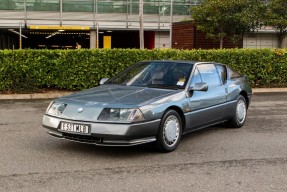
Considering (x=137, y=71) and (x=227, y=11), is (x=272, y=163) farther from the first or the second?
(x=227, y=11)

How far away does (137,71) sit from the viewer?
740 cm

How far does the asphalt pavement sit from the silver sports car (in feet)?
0.96

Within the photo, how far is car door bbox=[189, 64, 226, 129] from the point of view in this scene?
6.86m

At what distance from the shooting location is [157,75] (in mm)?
7121

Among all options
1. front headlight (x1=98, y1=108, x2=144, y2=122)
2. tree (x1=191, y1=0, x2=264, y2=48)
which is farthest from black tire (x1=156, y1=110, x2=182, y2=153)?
tree (x1=191, y1=0, x2=264, y2=48)

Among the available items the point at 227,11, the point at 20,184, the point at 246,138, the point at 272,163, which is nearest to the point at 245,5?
the point at 227,11

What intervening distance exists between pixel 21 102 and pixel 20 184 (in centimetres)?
737

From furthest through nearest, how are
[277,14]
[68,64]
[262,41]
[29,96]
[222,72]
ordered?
[262,41]
[277,14]
[68,64]
[29,96]
[222,72]

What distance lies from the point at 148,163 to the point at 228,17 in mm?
15211

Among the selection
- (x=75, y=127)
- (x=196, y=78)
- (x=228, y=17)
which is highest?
(x=228, y=17)

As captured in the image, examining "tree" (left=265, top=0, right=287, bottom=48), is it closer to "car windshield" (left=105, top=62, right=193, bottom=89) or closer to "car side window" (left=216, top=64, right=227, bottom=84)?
"car side window" (left=216, top=64, right=227, bottom=84)

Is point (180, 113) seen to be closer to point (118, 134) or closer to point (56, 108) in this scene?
point (118, 134)

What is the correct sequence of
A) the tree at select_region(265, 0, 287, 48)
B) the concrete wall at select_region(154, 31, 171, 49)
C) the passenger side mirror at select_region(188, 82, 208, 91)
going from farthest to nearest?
1. the concrete wall at select_region(154, 31, 171, 49)
2. the tree at select_region(265, 0, 287, 48)
3. the passenger side mirror at select_region(188, 82, 208, 91)

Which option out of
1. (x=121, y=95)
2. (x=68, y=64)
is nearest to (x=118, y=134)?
(x=121, y=95)
